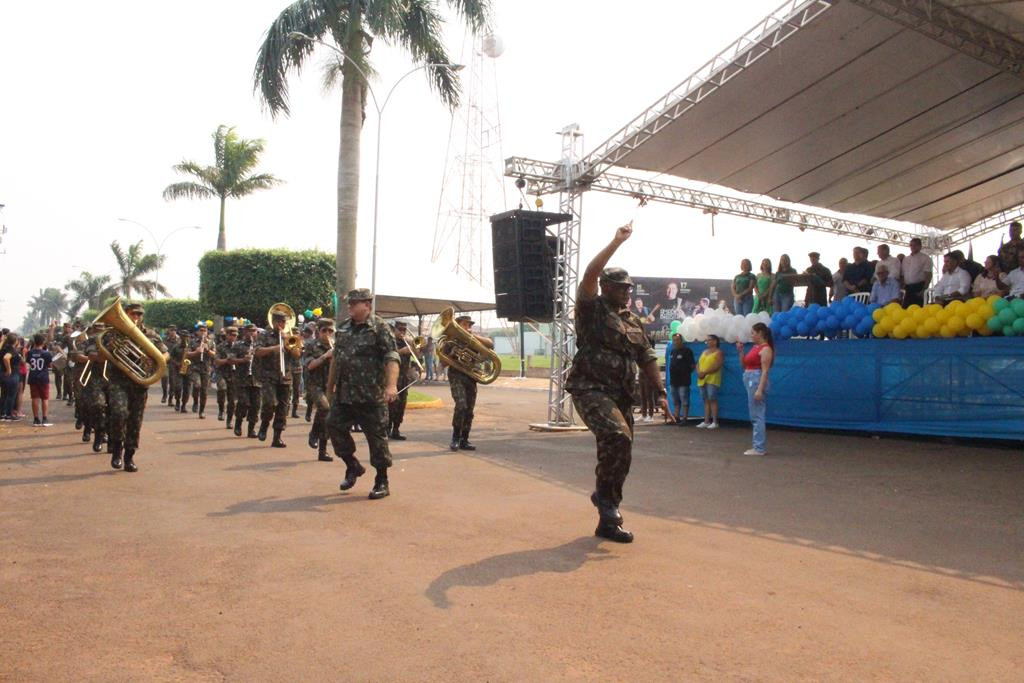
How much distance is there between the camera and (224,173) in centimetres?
4156

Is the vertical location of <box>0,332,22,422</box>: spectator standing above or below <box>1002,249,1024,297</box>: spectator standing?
below

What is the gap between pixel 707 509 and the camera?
755 cm

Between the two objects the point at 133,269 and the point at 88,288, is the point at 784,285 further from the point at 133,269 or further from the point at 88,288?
the point at 88,288

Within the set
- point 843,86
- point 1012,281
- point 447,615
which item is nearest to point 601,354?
point 447,615

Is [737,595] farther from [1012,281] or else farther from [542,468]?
[1012,281]

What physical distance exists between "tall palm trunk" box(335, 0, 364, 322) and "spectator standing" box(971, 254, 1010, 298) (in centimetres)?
1435

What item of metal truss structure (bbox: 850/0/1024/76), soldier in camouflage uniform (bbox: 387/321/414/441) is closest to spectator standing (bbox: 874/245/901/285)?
metal truss structure (bbox: 850/0/1024/76)

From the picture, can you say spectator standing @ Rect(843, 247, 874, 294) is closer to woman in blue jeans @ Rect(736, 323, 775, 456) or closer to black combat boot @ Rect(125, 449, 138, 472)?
woman in blue jeans @ Rect(736, 323, 775, 456)

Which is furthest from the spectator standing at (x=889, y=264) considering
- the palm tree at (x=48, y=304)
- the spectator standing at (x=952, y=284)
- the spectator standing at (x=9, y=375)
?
the palm tree at (x=48, y=304)

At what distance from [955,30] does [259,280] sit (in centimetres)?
2814

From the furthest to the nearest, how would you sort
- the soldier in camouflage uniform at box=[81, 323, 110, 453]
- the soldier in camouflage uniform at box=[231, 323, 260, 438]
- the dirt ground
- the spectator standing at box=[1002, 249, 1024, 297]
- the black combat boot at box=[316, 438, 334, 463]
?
the soldier in camouflage uniform at box=[231, 323, 260, 438]
the spectator standing at box=[1002, 249, 1024, 297]
the black combat boot at box=[316, 438, 334, 463]
the soldier in camouflage uniform at box=[81, 323, 110, 453]
the dirt ground

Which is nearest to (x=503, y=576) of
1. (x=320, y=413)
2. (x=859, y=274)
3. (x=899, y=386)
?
(x=320, y=413)

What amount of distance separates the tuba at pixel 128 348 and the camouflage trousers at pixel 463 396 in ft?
13.9

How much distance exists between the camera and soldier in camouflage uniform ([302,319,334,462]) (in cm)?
1080
